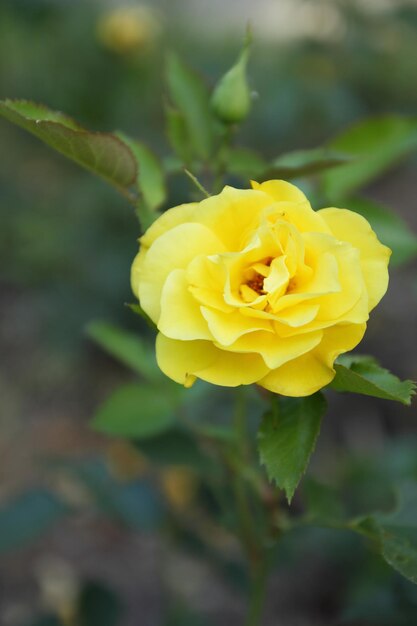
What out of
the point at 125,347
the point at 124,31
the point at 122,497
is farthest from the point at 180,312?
the point at 124,31

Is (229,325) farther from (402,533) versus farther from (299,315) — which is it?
(402,533)

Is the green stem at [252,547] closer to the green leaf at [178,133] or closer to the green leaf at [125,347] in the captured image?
the green leaf at [125,347]

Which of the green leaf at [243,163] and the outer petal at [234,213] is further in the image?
the green leaf at [243,163]

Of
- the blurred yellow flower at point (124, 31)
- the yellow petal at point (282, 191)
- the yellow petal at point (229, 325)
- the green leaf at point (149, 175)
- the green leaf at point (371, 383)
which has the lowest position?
the blurred yellow flower at point (124, 31)

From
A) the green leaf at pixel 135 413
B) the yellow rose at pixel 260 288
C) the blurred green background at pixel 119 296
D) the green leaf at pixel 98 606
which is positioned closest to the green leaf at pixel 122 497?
the blurred green background at pixel 119 296

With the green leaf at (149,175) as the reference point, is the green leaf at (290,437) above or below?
below

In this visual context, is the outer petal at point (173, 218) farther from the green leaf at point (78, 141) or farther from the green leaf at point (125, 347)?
the green leaf at point (125, 347)

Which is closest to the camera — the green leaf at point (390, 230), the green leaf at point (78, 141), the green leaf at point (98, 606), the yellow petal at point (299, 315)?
the yellow petal at point (299, 315)

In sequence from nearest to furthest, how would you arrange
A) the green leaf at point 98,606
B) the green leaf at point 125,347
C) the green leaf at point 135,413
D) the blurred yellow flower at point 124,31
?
the green leaf at point 135,413 → the green leaf at point 125,347 → the green leaf at point 98,606 → the blurred yellow flower at point 124,31
